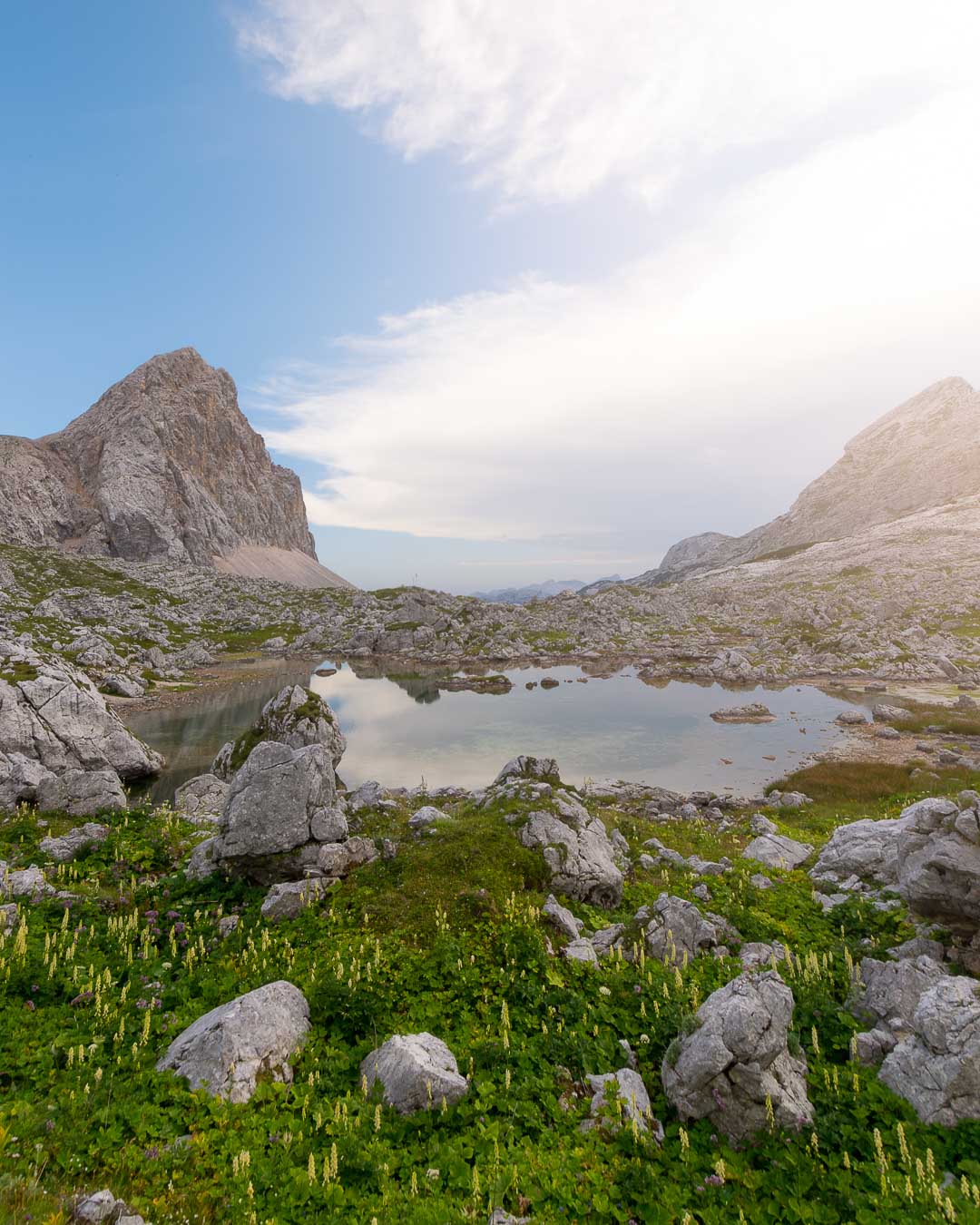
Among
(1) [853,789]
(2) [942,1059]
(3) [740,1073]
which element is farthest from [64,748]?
(1) [853,789]

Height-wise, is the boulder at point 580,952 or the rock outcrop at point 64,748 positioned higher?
the rock outcrop at point 64,748

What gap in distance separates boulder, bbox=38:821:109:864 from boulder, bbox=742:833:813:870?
24506mm

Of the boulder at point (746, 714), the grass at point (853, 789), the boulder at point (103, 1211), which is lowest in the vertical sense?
the boulder at point (746, 714)

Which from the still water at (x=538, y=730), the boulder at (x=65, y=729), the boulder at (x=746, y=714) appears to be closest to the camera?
the boulder at (x=65, y=729)

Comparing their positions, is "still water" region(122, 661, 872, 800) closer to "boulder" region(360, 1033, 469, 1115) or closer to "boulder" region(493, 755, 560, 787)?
"boulder" region(493, 755, 560, 787)

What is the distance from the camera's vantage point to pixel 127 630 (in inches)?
4139

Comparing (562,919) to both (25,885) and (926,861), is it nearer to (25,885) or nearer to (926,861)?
(926,861)

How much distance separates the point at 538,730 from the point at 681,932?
42.3 m

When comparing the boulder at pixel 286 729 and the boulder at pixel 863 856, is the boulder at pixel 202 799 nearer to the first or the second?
the boulder at pixel 286 729

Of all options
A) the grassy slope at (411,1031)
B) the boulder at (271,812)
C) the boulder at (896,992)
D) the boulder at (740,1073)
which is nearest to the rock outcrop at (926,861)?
the grassy slope at (411,1031)

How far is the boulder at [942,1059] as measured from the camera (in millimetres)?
8258

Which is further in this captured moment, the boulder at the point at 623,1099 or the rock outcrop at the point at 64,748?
the rock outcrop at the point at 64,748

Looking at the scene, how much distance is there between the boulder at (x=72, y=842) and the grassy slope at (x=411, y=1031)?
5.35 ft

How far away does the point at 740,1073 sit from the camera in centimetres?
855
